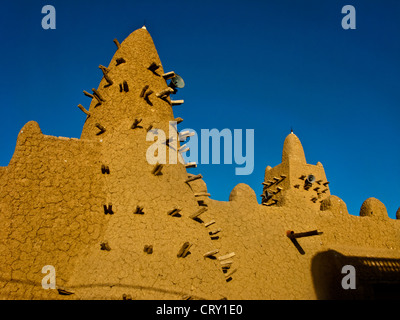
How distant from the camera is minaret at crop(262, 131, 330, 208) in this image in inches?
659

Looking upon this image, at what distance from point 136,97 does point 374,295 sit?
29.4 ft

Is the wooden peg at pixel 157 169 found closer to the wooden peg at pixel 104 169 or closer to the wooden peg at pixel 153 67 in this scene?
the wooden peg at pixel 104 169

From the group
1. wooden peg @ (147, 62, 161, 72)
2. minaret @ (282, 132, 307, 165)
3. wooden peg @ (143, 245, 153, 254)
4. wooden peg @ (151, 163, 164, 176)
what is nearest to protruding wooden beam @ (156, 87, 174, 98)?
wooden peg @ (147, 62, 161, 72)

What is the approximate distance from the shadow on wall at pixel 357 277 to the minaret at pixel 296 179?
6113 millimetres

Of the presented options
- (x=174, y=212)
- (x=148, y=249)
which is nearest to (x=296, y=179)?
(x=174, y=212)

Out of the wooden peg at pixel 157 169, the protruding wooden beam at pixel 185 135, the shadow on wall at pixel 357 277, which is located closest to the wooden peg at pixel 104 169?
the wooden peg at pixel 157 169

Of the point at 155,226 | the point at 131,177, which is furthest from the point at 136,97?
the point at 155,226

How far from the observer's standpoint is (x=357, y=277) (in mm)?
9594

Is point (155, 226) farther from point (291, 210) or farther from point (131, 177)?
point (291, 210)

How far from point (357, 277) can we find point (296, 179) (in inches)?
306

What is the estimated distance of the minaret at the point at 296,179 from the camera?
1674 centimetres

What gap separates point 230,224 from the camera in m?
8.72
